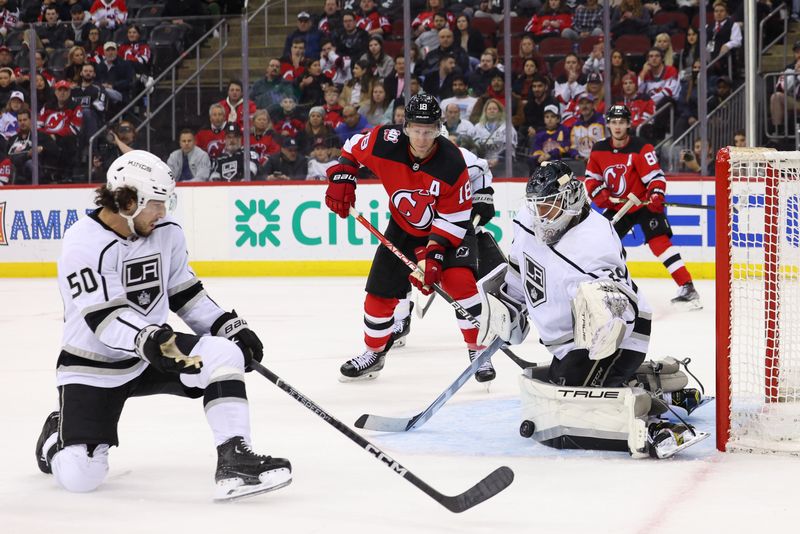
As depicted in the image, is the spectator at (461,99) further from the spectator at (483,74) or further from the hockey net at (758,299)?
the hockey net at (758,299)

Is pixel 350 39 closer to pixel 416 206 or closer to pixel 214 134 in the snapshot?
pixel 214 134

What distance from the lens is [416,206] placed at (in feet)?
15.1

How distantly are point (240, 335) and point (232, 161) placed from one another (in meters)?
5.79

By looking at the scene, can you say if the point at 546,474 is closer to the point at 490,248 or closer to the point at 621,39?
the point at 490,248

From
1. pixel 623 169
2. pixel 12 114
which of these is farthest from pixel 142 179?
pixel 12 114

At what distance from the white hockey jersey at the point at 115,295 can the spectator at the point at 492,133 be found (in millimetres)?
5244

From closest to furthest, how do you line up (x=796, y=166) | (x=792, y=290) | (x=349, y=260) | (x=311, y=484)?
(x=311, y=484)
(x=796, y=166)
(x=792, y=290)
(x=349, y=260)

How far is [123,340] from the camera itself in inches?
109

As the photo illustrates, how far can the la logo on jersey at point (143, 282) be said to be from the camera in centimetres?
296

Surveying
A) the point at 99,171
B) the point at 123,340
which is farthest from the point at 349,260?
the point at 123,340

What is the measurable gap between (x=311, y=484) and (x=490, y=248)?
2.31 m

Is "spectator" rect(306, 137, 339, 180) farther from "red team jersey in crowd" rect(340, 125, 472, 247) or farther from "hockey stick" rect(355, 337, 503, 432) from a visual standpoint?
"hockey stick" rect(355, 337, 503, 432)

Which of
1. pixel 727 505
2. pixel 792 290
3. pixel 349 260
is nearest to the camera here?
pixel 727 505

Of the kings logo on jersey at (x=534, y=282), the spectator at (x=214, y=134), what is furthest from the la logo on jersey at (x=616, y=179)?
the kings logo on jersey at (x=534, y=282)
